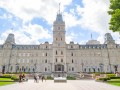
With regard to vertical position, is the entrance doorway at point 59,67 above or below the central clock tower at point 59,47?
below

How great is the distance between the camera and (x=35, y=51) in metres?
99.4

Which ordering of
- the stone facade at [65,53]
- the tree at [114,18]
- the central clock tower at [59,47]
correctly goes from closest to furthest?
the tree at [114,18] < the central clock tower at [59,47] < the stone facade at [65,53]

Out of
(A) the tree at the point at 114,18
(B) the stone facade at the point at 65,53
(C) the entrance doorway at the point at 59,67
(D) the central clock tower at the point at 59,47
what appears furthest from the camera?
(B) the stone facade at the point at 65,53

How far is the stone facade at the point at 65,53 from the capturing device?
96.2 metres

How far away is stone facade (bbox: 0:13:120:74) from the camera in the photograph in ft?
316

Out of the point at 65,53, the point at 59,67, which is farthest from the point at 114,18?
the point at 65,53

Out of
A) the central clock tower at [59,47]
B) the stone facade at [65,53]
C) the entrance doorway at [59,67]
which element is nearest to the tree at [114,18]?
the central clock tower at [59,47]

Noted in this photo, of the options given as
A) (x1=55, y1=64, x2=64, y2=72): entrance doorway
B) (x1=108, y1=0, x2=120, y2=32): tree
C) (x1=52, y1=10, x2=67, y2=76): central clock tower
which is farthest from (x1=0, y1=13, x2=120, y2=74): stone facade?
(x1=108, y1=0, x2=120, y2=32): tree

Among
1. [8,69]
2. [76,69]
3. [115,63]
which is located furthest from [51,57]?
[115,63]

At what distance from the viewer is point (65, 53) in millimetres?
94375

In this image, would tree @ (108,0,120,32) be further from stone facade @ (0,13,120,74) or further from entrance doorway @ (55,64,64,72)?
stone facade @ (0,13,120,74)

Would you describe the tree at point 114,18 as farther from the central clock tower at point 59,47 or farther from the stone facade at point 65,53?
the stone facade at point 65,53

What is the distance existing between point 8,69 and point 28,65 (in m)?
10.4

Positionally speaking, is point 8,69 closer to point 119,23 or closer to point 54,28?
point 54,28
